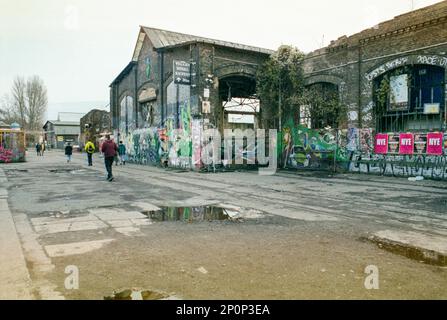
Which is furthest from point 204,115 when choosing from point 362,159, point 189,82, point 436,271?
point 436,271

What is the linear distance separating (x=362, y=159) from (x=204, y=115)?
7.76 m

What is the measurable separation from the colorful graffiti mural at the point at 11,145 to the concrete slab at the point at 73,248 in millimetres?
24359

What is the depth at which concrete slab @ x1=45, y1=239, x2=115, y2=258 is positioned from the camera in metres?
4.67

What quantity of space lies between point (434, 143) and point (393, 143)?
65.6 inches

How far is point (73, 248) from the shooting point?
4895mm

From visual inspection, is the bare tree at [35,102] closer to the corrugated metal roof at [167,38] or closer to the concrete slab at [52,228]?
the corrugated metal roof at [167,38]

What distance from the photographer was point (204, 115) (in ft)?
59.4

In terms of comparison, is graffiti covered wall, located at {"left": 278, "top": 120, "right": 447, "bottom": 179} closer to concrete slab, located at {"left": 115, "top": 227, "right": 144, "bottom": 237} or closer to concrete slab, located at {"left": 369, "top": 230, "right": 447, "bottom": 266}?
concrete slab, located at {"left": 369, "top": 230, "right": 447, "bottom": 266}

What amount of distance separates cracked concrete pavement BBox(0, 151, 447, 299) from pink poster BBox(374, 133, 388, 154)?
5.66 metres

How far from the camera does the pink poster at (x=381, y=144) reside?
15.1m

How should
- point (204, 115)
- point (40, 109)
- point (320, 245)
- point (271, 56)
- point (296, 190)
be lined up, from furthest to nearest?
point (40, 109), point (271, 56), point (204, 115), point (296, 190), point (320, 245)

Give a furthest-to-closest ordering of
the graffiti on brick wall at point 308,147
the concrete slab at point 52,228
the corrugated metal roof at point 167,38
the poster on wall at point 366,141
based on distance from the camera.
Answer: the corrugated metal roof at point 167,38 < the graffiti on brick wall at point 308,147 < the poster on wall at point 366,141 < the concrete slab at point 52,228

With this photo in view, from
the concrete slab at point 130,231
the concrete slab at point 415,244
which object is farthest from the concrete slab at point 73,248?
the concrete slab at point 415,244
